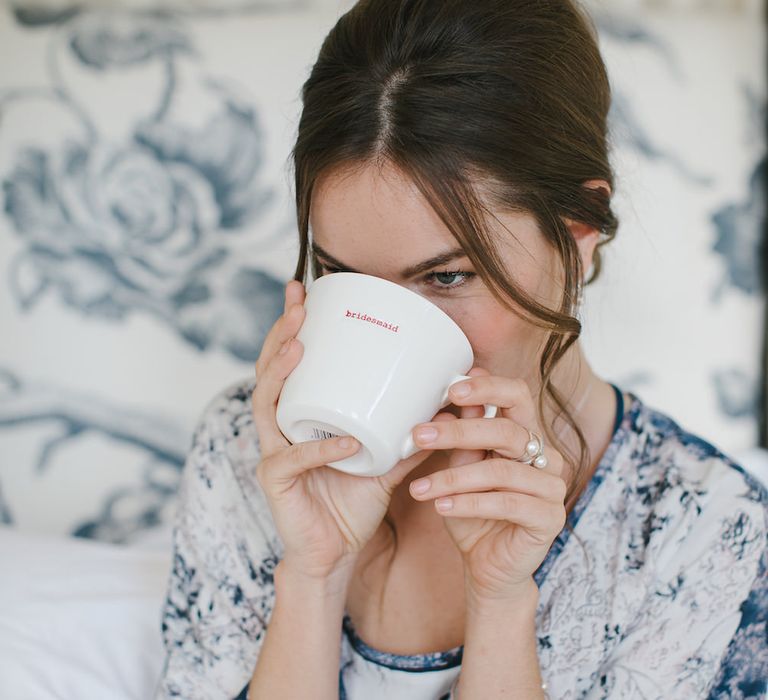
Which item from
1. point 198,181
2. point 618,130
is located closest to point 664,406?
point 618,130

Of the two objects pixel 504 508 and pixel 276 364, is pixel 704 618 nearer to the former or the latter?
pixel 504 508

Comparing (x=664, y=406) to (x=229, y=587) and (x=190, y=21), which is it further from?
(x=190, y=21)

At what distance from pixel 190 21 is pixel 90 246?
0.39 metres

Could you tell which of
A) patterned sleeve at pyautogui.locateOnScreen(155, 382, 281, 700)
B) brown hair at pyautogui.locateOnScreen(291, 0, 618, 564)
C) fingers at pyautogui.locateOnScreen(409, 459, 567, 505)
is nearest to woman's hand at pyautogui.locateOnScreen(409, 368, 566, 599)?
fingers at pyautogui.locateOnScreen(409, 459, 567, 505)

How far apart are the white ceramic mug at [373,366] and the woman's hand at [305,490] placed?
5 centimetres

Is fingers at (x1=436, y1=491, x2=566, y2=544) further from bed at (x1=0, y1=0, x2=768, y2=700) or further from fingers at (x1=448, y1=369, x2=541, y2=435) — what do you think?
bed at (x1=0, y1=0, x2=768, y2=700)

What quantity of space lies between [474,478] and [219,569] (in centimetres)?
44

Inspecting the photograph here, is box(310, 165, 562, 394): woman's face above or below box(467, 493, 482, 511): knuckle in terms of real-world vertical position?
above

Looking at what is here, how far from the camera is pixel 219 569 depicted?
1.07m

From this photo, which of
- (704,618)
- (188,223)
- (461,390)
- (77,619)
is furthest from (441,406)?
(188,223)

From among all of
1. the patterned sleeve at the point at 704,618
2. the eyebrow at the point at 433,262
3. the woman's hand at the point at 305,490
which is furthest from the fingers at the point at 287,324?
the patterned sleeve at the point at 704,618

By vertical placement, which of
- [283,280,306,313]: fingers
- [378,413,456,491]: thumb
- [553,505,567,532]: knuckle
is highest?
[283,280,306,313]: fingers

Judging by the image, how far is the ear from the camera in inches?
35.7

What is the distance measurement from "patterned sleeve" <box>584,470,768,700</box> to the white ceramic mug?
0.38 meters
